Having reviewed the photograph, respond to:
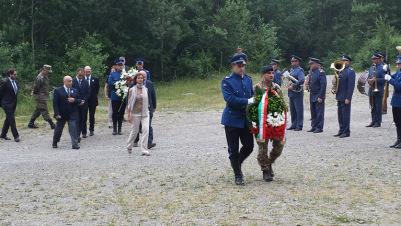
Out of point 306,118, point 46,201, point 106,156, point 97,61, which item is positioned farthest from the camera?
point 97,61

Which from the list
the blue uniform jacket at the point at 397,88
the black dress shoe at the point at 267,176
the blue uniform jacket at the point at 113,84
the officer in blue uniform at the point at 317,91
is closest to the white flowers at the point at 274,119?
the black dress shoe at the point at 267,176

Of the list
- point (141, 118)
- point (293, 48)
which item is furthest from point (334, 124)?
point (293, 48)

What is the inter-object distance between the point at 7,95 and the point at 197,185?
27.8ft

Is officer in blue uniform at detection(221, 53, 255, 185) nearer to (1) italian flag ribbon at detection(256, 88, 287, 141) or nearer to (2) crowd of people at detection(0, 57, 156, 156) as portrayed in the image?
(1) italian flag ribbon at detection(256, 88, 287, 141)

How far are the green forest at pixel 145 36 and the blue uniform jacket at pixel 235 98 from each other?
75.4 feet

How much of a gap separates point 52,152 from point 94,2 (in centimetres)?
2447

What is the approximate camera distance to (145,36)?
40.9 m

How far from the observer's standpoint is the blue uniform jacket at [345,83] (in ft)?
50.0

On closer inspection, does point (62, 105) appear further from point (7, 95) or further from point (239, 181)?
point (239, 181)

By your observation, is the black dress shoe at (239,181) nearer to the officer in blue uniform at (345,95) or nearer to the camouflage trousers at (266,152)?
the camouflage trousers at (266,152)

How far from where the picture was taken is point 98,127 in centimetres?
1941

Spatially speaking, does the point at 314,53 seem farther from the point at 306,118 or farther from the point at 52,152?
the point at 52,152

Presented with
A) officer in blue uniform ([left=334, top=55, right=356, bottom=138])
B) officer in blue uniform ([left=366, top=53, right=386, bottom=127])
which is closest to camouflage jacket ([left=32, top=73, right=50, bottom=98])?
officer in blue uniform ([left=334, top=55, right=356, bottom=138])

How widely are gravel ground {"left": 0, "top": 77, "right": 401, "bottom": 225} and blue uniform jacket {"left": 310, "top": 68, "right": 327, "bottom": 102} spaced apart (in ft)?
3.49
